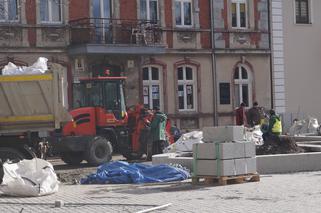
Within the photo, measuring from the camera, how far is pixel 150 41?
30.3 metres

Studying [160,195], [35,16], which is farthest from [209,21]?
Answer: [160,195]

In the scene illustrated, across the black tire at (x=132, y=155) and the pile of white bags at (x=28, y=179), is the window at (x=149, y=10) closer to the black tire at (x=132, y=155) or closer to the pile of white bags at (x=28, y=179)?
the black tire at (x=132, y=155)

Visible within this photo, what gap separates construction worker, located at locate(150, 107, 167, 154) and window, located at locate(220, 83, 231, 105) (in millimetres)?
10937

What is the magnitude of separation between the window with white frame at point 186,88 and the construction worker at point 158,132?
31.5ft

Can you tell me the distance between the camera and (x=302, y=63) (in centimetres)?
3541

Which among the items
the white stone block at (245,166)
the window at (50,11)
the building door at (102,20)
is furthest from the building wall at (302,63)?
the white stone block at (245,166)

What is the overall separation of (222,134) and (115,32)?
51.9 feet

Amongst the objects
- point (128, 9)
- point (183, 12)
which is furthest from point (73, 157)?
point (183, 12)

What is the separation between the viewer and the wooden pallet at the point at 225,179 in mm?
14508

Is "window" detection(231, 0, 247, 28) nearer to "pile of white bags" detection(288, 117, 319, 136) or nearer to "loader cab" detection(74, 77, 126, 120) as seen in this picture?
"pile of white bags" detection(288, 117, 319, 136)

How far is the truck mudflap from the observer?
67.0ft

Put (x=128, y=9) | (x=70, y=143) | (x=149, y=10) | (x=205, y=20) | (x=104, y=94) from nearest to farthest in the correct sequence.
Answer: (x=70, y=143)
(x=104, y=94)
(x=128, y=9)
(x=149, y=10)
(x=205, y=20)

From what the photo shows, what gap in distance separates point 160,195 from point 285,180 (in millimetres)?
3442

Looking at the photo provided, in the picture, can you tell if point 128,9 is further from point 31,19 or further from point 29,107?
point 29,107
